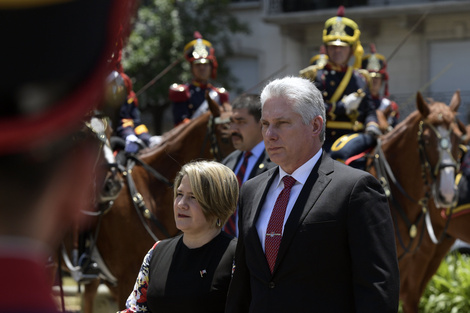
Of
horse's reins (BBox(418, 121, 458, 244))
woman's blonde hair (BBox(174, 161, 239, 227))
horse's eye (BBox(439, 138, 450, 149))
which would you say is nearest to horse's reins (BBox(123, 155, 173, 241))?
horse's reins (BBox(418, 121, 458, 244))

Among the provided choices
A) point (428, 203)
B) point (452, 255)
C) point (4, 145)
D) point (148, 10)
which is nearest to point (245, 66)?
point (148, 10)

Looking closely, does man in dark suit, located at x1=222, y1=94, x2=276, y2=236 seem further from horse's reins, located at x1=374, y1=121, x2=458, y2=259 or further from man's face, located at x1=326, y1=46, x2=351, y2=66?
man's face, located at x1=326, y1=46, x2=351, y2=66

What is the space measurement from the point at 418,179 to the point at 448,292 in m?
1.96

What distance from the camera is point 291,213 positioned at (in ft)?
9.68

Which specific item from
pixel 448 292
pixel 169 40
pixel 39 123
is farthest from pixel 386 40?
pixel 39 123

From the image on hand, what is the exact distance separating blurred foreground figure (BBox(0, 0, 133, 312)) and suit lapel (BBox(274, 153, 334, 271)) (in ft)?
7.27

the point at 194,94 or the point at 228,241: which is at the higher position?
the point at 228,241

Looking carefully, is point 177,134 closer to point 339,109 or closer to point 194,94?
point 339,109

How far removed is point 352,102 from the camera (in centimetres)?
730

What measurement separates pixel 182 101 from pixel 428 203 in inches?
117

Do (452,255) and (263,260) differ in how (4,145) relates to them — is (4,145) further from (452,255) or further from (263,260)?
(452,255)

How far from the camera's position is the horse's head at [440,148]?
668 cm

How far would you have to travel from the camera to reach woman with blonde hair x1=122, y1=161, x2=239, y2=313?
3.28 m

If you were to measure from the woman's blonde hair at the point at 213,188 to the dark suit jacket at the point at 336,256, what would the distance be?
1.68 ft
